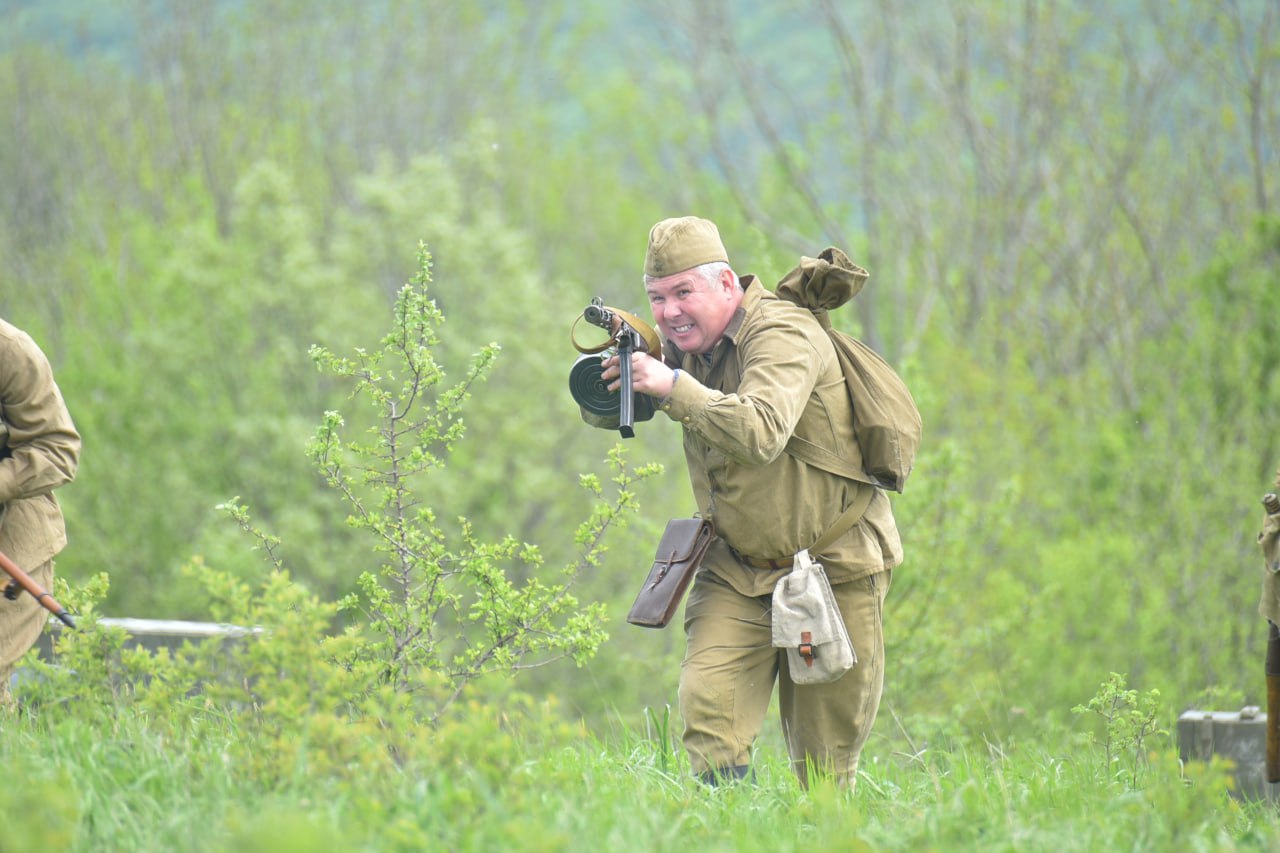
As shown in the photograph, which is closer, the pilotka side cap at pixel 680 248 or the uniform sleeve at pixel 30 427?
the pilotka side cap at pixel 680 248

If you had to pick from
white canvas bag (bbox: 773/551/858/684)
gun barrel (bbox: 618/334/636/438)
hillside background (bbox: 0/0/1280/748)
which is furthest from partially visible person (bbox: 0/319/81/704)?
hillside background (bbox: 0/0/1280/748)

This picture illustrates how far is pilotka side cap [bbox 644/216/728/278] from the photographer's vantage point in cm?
456

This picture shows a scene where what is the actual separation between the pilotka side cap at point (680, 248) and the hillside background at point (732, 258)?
5.25 m

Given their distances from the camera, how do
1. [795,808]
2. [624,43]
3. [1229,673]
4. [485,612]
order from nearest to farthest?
[795,808] → [485,612] → [1229,673] → [624,43]

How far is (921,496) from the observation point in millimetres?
10125

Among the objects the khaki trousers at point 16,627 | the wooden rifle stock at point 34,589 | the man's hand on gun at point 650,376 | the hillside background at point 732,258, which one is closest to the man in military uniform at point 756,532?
the man's hand on gun at point 650,376

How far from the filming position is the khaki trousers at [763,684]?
177 inches

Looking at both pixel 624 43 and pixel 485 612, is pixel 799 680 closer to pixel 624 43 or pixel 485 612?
pixel 485 612

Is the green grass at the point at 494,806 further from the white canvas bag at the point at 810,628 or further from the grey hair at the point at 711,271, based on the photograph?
the grey hair at the point at 711,271

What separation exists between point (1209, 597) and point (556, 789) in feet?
35.7

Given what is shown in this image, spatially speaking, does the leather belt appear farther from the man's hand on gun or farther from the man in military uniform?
the man's hand on gun

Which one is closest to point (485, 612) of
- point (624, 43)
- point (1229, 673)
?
point (1229, 673)

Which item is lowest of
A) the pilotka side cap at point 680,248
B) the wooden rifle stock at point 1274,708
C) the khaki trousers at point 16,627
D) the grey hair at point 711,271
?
the wooden rifle stock at point 1274,708

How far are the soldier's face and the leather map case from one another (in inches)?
22.5
